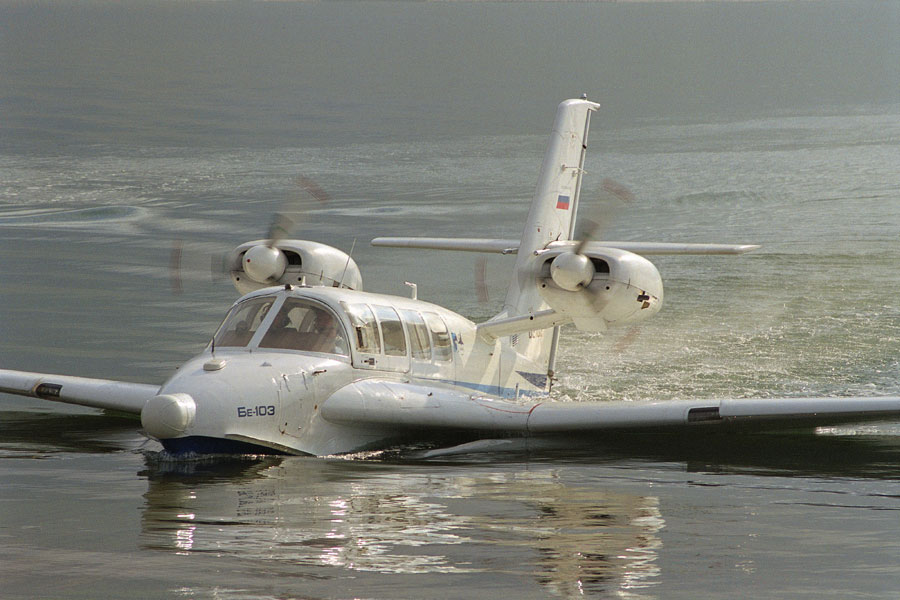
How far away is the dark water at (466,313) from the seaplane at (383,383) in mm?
425

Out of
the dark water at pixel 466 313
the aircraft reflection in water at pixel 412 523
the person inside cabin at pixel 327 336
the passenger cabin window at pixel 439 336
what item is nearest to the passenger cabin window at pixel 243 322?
the person inside cabin at pixel 327 336

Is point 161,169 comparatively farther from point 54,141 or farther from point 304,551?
point 304,551

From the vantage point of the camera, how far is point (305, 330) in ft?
44.5

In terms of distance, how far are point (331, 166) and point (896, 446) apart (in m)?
37.5

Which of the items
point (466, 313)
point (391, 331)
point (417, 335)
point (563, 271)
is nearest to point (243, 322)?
point (391, 331)

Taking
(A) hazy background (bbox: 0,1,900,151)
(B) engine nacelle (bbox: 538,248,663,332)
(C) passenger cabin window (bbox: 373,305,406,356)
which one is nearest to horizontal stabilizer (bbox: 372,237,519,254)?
(B) engine nacelle (bbox: 538,248,663,332)

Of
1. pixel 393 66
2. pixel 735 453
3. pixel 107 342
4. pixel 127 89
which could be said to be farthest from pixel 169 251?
pixel 393 66

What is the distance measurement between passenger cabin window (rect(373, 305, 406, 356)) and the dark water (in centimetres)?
139

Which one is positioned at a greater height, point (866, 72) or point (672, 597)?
point (866, 72)

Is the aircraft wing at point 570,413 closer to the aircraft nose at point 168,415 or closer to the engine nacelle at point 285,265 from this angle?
the aircraft nose at point 168,415

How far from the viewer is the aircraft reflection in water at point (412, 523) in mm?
7621

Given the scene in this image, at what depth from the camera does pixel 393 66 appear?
4313 inches

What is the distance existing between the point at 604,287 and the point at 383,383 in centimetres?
306

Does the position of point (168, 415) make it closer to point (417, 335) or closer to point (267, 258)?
point (417, 335)
